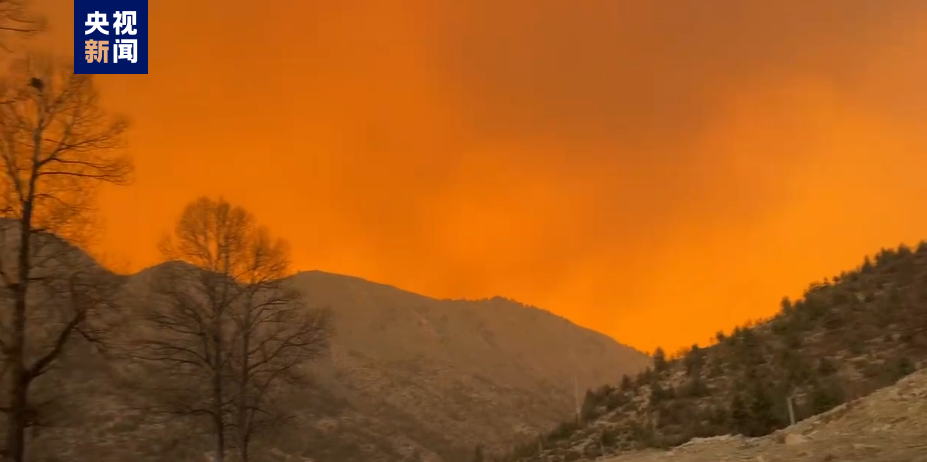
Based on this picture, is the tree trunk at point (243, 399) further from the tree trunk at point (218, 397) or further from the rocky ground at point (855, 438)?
the rocky ground at point (855, 438)

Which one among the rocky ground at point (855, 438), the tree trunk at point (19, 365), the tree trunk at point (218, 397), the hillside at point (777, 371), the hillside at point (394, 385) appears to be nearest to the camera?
the rocky ground at point (855, 438)

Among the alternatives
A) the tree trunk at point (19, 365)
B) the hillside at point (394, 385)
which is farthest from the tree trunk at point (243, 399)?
the tree trunk at point (19, 365)

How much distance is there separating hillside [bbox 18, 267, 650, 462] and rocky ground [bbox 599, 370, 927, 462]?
16039 mm

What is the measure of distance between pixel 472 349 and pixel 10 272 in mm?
94196

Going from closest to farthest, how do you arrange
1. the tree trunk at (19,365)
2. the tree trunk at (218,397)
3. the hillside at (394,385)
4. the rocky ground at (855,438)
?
the rocky ground at (855,438), the tree trunk at (19,365), the tree trunk at (218,397), the hillside at (394,385)

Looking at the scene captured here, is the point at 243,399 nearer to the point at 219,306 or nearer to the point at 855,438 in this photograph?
the point at 219,306

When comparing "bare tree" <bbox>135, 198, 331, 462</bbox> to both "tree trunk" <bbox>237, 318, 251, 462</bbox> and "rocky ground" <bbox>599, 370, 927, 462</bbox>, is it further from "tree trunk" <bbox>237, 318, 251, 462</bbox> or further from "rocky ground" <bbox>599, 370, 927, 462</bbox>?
"rocky ground" <bbox>599, 370, 927, 462</bbox>

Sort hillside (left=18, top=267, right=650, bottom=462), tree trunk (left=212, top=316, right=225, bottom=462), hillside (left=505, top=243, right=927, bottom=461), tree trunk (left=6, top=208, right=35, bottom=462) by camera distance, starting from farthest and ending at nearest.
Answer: hillside (left=18, top=267, right=650, bottom=462) → hillside (left=505, top=243, right=927, bottom=461) → tree trunk (left=212, top=316, right=225, bottom=462) → tree trunk (left=6, top=208, right=35, bottom=462)

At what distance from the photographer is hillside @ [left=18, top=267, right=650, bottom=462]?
44281mm

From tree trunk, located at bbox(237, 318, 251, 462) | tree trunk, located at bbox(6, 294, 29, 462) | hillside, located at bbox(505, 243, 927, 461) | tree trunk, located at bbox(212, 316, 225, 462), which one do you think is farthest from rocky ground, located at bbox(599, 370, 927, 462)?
tree trunk, located at bbox(212, 316, 225, 462)

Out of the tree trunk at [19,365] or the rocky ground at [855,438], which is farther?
the tree trunk at [19,365]

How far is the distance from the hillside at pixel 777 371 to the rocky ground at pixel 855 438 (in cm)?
711

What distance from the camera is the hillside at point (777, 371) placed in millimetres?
27141

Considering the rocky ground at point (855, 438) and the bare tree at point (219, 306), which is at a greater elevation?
the bare tree at point (219, 306)
